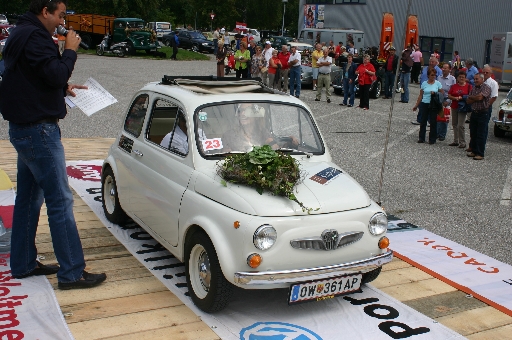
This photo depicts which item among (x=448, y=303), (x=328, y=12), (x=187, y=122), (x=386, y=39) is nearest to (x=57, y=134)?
(x=187, y=122)

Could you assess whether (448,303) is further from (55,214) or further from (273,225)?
(55,214)

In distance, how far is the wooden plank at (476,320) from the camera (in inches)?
179

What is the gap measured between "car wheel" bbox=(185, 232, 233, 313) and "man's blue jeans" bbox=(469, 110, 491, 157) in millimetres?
8537

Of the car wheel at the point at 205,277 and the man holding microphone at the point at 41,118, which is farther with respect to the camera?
the car wheel at the point at 205,277

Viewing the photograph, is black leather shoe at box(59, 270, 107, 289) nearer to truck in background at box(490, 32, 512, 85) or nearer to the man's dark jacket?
the man's dark jacket

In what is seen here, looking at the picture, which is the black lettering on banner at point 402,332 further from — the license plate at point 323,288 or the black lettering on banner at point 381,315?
the license plate at point 323,288

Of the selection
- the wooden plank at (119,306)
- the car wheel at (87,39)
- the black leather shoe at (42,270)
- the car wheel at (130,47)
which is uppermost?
the car wheel at (87,39)

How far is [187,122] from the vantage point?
16.9ft

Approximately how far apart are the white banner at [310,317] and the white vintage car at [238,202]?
0.64 feet

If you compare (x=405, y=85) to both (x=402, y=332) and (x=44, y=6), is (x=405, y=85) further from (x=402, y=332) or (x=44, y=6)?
(x=44, y=6)

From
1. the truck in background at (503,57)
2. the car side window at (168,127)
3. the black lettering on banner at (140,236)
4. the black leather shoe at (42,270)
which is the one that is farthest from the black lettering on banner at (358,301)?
the truck in background at (503,57)

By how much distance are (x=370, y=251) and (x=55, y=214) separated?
2398 millimetres

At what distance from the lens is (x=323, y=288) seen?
4359 mm

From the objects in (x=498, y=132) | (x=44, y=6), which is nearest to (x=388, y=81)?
(x=498, y=132)
